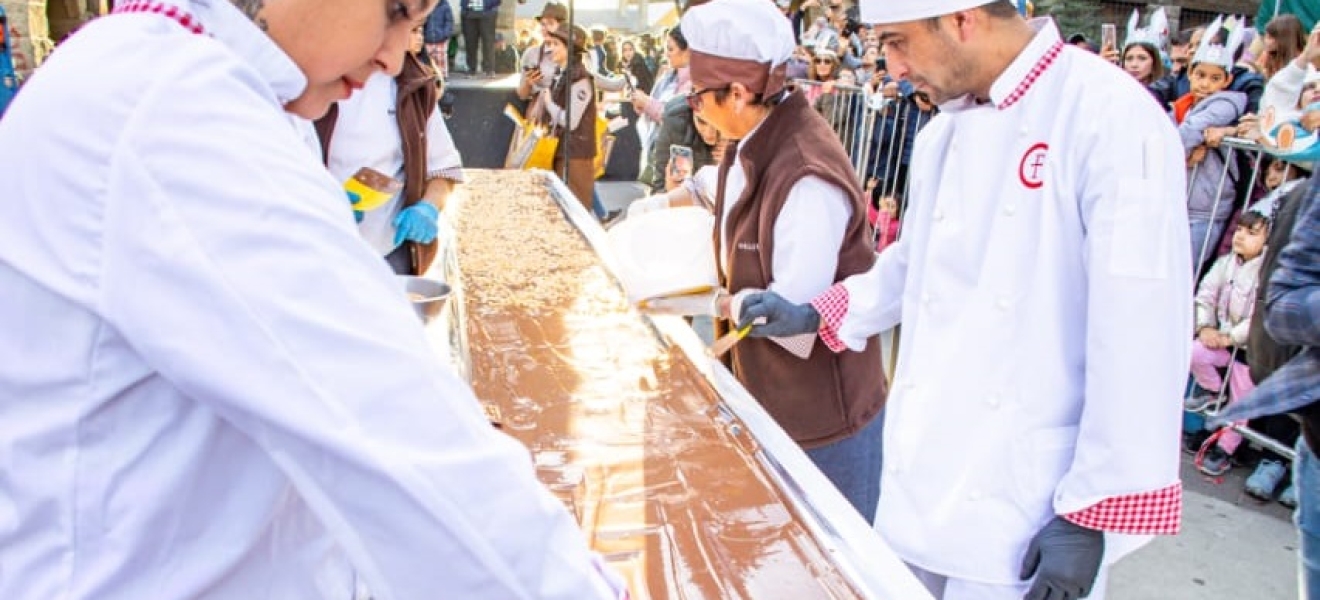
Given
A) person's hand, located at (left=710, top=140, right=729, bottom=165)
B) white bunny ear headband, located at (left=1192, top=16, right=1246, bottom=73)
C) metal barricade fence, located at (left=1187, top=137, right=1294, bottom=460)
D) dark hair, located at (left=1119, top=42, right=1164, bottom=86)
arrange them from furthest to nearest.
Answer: dark hair, located at (left=1119, top=42, right=1164, bottom=86), person's hand, located at (left=710, top=140, right=729, bottom=165), white bunny ear headband, located at (left=1192, top=16, right=1246, bottom=73), metal barricade fence, located at (left=1187, top=137, right=1294, bottom=460)

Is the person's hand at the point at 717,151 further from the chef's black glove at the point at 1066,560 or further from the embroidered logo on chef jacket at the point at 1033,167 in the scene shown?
the chef's black glove at the point at 1066,560

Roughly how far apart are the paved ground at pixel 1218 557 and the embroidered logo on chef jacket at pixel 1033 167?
182 cm

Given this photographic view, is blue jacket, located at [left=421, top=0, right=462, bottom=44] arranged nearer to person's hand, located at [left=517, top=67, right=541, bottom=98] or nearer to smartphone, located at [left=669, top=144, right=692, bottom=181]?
smartphone, located at [left=669, top=144, right=692, bottom=181]

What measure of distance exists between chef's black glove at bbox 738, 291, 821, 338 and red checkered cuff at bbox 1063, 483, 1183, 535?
70cm

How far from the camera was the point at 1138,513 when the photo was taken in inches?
53.4

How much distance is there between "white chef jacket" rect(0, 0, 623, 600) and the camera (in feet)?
1.91

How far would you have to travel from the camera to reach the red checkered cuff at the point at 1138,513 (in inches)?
53.1

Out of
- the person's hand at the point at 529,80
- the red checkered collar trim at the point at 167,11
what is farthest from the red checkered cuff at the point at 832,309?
the person's hand at the point at 529,80

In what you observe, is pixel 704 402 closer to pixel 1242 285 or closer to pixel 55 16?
pixel 1242 285

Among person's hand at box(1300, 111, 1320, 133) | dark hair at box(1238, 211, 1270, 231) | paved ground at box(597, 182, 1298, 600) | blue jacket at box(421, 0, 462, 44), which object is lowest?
paved ground at box(597, 182, 1298, 600)

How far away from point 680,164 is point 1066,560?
289 centimetres

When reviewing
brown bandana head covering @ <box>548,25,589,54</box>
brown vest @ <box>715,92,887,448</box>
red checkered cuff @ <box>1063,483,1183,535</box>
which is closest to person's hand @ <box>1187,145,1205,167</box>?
brown vest @ <box>715,92,887,448</box>

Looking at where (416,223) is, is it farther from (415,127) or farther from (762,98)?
(762,98)

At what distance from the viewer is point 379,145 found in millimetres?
2529
